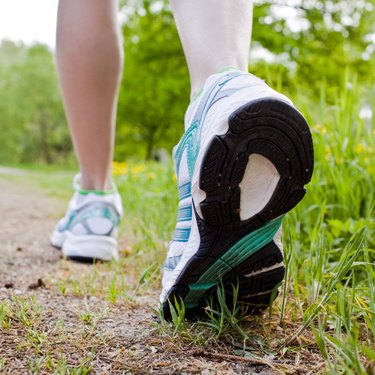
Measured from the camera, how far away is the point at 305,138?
0.85 meters

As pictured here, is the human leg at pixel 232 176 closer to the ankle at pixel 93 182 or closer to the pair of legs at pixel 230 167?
the pair of legs at pixel 230 167

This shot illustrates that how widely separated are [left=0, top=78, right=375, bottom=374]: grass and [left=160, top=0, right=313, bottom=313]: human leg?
0.08m

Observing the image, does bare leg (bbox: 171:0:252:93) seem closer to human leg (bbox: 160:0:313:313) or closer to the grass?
human leg (bbox: 160:0:313:313)

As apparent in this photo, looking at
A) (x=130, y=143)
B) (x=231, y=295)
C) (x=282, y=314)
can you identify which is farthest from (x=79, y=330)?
(x=130, y=143)

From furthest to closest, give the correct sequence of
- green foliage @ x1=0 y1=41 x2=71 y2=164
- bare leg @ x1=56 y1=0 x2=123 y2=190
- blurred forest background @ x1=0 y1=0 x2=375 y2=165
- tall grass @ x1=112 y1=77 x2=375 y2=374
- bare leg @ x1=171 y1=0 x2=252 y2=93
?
1. green foliage @ x1=0 y1=41 x2=71 y2=164
2. blurred forest background @ x1=0 y1=0 x2=375 y2=165
3. bare leg @ x1=56 y1=0 x2=123 y2=190
4. tall grass @ x1=112 y1=77 x2=375 y2=374
5. bare leg @ x1=171 y1=0 x2=252 y2=93

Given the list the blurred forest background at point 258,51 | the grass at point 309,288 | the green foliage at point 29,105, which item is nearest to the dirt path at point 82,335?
the grass at point 309,288

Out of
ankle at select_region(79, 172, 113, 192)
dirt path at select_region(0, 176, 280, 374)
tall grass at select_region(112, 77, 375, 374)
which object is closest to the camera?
dirt path at select_region(0, 176, 280, 374)

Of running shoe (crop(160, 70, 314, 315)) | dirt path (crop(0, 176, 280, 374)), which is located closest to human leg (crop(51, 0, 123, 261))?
dirt path (crop(0, 176, 280, 374))

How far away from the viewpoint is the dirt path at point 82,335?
0.82 meters

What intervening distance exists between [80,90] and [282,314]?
1.02 m

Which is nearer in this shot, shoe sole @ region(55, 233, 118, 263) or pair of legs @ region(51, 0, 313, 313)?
pair of legs @ region(51, 0, 313, 313)

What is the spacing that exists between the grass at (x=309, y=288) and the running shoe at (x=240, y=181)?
0.08 metres

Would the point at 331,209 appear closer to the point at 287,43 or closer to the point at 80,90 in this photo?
the point at 80,90

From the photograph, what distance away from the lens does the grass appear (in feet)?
2.71
